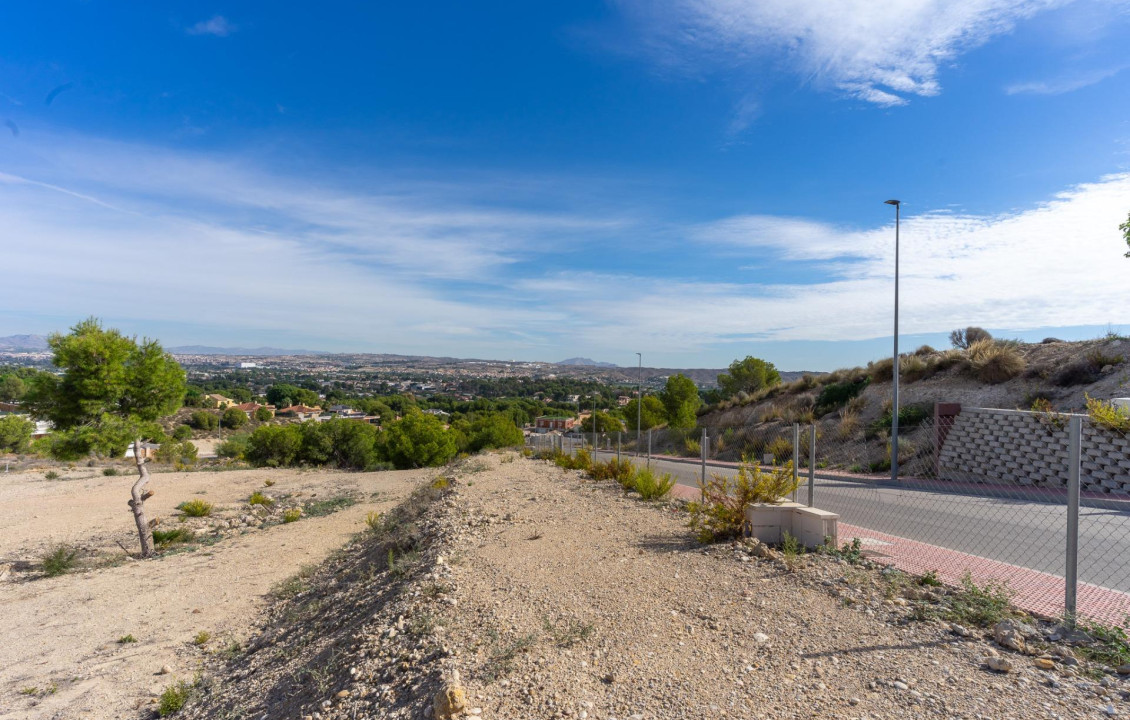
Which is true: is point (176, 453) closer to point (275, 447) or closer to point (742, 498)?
point (275, 447)

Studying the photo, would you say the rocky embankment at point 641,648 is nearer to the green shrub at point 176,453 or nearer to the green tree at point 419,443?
the green tree at point 419,443

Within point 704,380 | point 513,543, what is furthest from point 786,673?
point 704,380

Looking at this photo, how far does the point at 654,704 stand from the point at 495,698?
1033mm

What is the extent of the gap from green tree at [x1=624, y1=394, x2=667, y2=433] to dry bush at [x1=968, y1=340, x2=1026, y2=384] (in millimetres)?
22615

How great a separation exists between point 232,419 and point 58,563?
66.4 metres

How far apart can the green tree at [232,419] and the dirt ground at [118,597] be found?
5253 centimetres

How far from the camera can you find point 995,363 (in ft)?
80.2

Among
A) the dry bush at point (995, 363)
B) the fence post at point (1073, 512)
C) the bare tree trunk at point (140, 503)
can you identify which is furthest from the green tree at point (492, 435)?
the fence post at point (1073, 512)

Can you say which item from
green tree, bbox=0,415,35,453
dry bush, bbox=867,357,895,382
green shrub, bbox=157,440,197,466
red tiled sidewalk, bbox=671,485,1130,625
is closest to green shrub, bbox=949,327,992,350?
dry bush, bbox=867,357,895,382

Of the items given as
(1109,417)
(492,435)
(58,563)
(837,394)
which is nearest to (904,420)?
(837,394)

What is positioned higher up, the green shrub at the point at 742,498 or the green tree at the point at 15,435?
the green shrub at the point at 742,498

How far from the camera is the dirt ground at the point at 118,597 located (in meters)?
6.94

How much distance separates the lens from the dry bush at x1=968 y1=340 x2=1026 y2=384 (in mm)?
23609

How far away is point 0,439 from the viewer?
1673 inches
